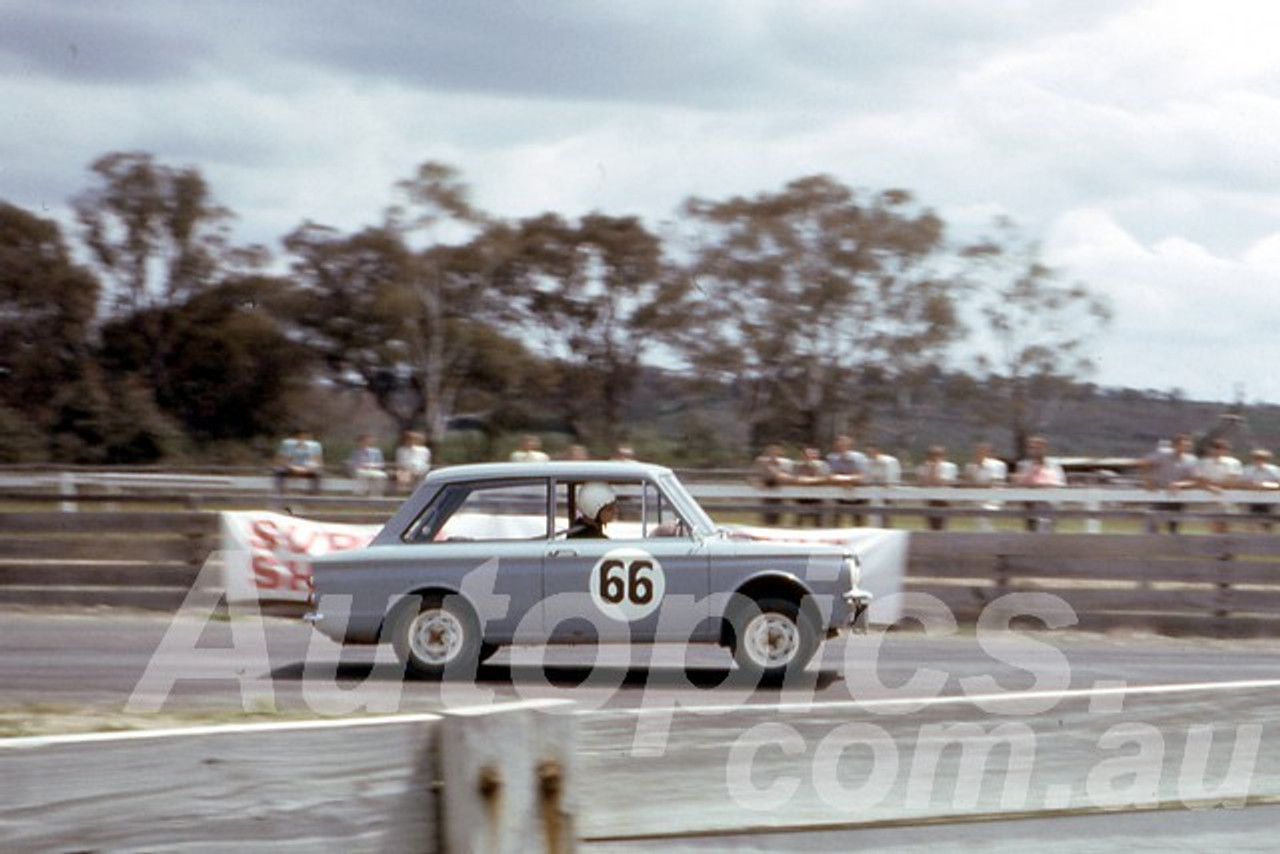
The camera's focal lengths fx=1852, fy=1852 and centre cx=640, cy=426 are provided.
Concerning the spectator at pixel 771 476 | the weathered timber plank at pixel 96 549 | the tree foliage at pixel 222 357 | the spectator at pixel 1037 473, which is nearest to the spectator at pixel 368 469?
the weathered timber plank at pixel 96 549

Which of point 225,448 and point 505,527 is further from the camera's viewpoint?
point 225,448

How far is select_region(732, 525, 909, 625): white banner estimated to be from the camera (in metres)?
16.5

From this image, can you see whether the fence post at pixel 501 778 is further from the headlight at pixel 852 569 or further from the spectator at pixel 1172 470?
the spectator at pixel 1172 470

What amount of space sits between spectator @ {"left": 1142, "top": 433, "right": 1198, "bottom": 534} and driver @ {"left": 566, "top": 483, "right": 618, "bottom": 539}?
8101 mm

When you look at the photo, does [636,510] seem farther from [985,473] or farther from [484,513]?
[985,473]

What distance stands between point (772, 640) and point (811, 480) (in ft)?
26.0

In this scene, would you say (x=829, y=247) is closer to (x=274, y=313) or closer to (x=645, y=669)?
(x=274, y=313)

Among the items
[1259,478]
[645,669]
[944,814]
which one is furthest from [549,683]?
[1259,478]

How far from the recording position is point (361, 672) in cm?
1269

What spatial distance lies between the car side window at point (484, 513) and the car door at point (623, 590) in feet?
1.20

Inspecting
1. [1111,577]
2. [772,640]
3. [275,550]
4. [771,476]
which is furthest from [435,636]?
[771,476]

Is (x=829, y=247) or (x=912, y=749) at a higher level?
(x=829, y=247)

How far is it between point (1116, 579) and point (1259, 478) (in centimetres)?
342

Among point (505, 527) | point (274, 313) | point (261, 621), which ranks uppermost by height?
point (274, 313)
